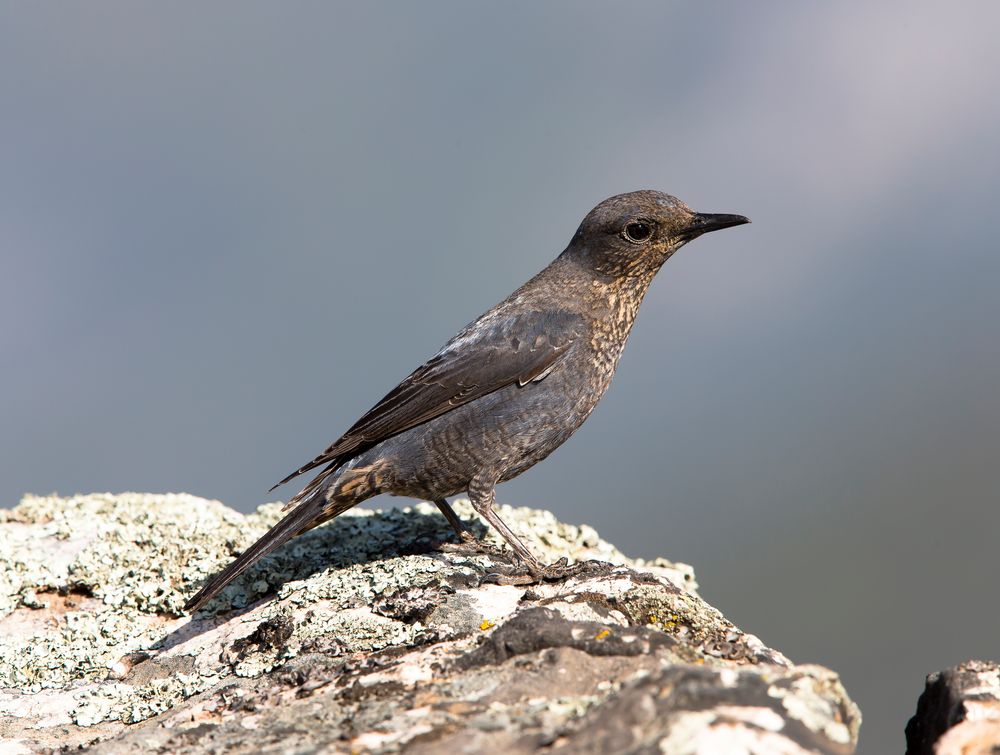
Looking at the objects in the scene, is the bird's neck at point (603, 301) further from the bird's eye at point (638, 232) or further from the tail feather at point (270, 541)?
the tail feather at point (270, 541)

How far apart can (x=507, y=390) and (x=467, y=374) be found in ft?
0.97

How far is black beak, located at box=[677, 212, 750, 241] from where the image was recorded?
6.68 meters

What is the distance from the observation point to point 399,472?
6.17 m

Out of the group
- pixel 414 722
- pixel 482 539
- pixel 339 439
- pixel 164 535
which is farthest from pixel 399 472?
pixel 414 722

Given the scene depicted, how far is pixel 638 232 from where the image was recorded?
6.74m

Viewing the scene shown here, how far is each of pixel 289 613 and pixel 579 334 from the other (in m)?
2.63

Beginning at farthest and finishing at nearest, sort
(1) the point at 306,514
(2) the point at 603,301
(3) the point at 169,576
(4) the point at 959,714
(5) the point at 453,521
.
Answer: (2) the point at 603,301
(5) the point at 453,521
(3) the point at 169,576
(1) the point at 306,514
(4) the point at 959,714

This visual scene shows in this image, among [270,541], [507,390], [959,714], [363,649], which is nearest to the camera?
[959,714]

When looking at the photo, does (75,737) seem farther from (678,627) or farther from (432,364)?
(432,364)

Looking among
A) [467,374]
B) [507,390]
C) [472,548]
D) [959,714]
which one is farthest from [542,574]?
[959,714]

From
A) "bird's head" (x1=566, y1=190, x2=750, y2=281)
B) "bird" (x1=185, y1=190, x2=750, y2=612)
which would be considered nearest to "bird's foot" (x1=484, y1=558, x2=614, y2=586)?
"bird" (x1=185, y1=190, x2=750, y2=612)

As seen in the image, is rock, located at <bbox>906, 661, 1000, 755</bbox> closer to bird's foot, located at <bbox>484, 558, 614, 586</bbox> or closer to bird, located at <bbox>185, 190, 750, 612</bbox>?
bird's foot, located at <bbox>484, 558, 614, 586</bbox>

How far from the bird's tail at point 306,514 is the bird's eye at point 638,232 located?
240cm

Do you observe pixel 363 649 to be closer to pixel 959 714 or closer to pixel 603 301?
pixel 959 714
